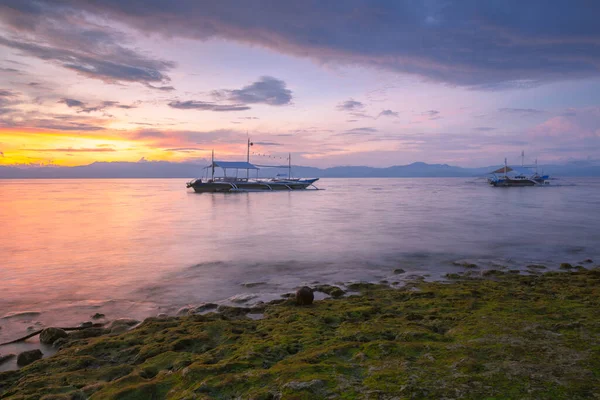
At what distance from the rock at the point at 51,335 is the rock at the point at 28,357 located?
800mm

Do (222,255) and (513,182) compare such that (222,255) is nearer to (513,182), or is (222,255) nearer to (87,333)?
(87,333)

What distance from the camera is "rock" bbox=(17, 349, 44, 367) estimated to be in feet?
19.9

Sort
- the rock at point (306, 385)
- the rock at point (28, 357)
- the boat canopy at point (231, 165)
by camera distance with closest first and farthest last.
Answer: the rock at point (306, 385) < the rock at point (28, 357) < the boat canopy at point (231, 165)

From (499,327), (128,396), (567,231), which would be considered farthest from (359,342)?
(567,231)

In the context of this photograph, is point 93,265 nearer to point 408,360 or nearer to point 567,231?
point 408,360

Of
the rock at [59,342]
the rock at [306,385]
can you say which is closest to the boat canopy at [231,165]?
the rock at [59,342]

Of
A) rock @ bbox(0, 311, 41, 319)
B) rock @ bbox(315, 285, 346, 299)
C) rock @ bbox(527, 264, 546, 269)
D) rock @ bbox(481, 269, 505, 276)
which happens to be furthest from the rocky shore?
rock @ bbox(527, 264, 546, 269)

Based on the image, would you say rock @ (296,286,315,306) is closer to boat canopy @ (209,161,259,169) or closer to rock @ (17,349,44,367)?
rock @ (17,349,44,367)

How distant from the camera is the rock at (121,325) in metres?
7.59

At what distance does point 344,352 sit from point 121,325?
199 inches

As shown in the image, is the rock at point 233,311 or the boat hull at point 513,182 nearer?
the rock at point 233,311

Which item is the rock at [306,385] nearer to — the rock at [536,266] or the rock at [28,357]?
the rock at [28,357]

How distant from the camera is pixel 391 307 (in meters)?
7.86

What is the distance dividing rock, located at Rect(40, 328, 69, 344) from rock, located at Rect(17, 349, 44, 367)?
0.80m
